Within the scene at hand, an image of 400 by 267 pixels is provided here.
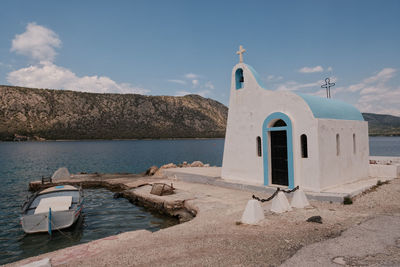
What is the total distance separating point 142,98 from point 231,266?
164m

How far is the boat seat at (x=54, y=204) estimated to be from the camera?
12531 mm

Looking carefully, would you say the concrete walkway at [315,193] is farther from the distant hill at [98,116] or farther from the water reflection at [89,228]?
the distant hill at [98,116]

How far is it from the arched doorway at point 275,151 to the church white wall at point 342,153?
66.5 inches

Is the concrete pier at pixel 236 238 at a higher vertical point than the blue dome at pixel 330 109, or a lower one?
lower

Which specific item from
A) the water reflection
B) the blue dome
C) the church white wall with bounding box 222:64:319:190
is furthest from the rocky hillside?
the blue dome

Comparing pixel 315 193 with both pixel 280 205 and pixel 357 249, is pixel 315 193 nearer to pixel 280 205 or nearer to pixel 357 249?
pixel 280 205

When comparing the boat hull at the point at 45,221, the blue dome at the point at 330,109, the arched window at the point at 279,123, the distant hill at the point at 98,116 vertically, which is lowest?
the boat hull at the point at 45,221

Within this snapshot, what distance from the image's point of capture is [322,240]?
691 cm

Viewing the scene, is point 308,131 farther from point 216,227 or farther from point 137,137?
point 137,137

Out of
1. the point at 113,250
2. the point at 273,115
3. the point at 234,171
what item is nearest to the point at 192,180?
the point at 234,171

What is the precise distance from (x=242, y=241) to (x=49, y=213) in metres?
9.31

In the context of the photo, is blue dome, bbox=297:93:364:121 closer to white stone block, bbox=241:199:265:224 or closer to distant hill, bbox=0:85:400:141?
white stone block, bbox=241:199:265:224

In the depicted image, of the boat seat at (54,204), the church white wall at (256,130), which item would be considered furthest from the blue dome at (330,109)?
the boat seat at (54,204)

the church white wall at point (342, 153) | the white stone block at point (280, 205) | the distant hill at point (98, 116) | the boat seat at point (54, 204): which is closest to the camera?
the white stone block at point (280, 205)
